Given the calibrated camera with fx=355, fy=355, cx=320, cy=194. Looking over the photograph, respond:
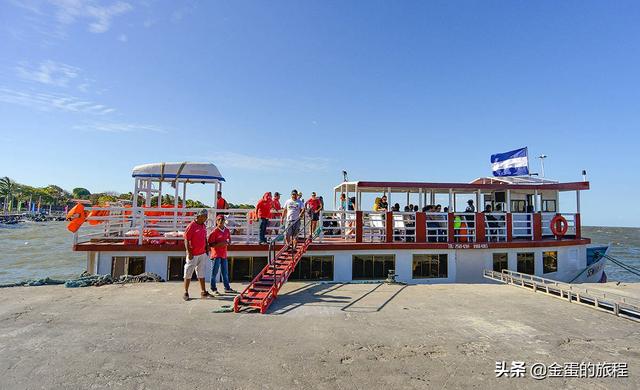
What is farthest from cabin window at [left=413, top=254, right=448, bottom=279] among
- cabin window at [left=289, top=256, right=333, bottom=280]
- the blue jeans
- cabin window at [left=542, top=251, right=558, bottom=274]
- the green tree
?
the green tree

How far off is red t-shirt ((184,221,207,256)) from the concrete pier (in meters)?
1.25

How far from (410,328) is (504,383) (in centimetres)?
226

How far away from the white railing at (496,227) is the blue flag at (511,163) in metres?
3.66

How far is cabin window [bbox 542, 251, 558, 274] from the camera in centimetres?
1481

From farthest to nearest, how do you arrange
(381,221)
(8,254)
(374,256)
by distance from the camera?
(8,254)
(381,221)
(374,256)

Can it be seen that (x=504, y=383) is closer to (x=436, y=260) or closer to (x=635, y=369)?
(x=635, y=369)

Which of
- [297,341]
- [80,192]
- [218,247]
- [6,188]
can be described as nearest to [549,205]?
[218,247]

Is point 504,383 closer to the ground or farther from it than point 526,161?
closer to the ground

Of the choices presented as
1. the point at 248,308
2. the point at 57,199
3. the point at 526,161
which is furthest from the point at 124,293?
the point at 57,199

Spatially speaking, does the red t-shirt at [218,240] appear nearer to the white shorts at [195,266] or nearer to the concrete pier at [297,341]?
the white shorts at [195,266]

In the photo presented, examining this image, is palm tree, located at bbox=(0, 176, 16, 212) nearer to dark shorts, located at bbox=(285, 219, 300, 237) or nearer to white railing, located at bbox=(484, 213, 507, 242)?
dark shorts, located at bbox=(285, 219, 300, 237)

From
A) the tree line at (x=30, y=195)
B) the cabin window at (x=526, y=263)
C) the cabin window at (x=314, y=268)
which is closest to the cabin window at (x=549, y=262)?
the cabin window at (x=526, y=263)

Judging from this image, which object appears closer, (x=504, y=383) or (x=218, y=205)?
(x=504, y=383)

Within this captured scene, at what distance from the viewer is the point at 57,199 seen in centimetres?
14300
